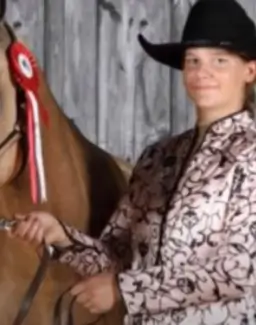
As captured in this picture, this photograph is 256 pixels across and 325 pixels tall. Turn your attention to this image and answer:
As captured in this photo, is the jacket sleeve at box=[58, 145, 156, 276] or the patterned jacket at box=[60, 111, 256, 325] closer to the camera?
the patterned jacket at box=[60, 111, 256, 325]

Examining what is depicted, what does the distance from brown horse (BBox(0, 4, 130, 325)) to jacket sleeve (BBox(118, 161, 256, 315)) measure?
212 millimetres

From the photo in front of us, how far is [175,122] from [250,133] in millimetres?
515

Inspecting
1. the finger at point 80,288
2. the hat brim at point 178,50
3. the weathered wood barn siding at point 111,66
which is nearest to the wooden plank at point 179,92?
the weathered wood barn siding at point 111,66

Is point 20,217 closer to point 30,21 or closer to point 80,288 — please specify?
point 80,288

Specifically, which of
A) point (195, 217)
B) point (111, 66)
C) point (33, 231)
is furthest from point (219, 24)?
point (111, 66)

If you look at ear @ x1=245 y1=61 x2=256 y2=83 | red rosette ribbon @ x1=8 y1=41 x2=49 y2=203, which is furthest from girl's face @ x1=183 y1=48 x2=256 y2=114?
red rosette ribbon @ x1=8 y1=41 x2=49 y2=203

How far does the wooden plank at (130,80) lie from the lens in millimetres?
1609

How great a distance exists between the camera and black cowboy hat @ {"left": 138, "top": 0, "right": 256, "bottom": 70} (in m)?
1.14

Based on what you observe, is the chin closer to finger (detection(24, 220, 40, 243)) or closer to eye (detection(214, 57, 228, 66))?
eye (detection(214, 57, 228, 66))

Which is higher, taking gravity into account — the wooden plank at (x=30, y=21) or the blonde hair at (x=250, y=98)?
the wooden plank at (x=30, y=21)

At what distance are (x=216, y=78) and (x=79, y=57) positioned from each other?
0.51 m

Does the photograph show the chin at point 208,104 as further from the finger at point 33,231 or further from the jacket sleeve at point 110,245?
the finger at point 33,231

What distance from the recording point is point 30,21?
158 cm

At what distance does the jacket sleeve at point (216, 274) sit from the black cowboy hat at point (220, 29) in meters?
0.16
